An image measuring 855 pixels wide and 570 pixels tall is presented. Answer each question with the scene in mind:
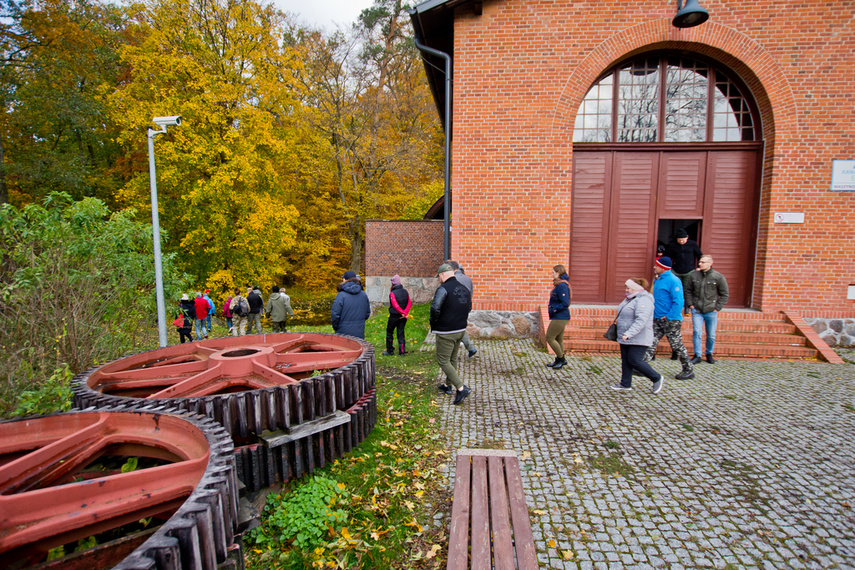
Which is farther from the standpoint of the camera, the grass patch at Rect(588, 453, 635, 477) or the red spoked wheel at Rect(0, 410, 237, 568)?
the grass patch at Rect(588, 453, 635, 477)

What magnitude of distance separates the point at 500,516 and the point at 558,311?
478cm

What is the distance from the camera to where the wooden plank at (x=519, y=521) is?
2.36m

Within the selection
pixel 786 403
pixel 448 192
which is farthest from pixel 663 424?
pixel 448 192

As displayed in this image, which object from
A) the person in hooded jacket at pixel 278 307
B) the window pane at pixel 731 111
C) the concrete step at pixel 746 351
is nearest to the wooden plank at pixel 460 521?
the concrete step at pixel 746 351

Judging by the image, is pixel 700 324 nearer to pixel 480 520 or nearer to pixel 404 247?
pixel 480 520

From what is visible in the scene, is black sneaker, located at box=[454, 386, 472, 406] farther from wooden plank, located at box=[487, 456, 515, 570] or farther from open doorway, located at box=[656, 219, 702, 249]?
open doorway, located at box=[656, 219, 702, 249]

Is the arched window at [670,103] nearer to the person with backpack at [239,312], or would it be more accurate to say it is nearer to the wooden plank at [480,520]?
the wooden plank at [480,520]

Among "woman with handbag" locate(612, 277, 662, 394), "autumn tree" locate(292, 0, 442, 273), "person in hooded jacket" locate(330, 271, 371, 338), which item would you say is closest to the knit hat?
Result: "woman with handbag" locate(612, 277, 662, 394)

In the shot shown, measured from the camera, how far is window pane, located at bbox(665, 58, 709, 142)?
942 centimetres

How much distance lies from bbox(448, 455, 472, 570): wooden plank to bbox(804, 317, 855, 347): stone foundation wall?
383 inches

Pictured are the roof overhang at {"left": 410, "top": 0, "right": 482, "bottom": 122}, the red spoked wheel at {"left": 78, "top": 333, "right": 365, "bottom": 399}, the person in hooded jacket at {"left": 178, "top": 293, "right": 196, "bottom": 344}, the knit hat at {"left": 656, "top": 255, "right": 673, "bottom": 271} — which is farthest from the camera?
the person in hooded jacket at {"left": 178, "top": 293, "right": 196, "bottom": 344}

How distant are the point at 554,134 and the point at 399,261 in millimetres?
8104

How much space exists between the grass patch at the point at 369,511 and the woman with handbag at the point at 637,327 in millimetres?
2937

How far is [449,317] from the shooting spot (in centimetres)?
539
